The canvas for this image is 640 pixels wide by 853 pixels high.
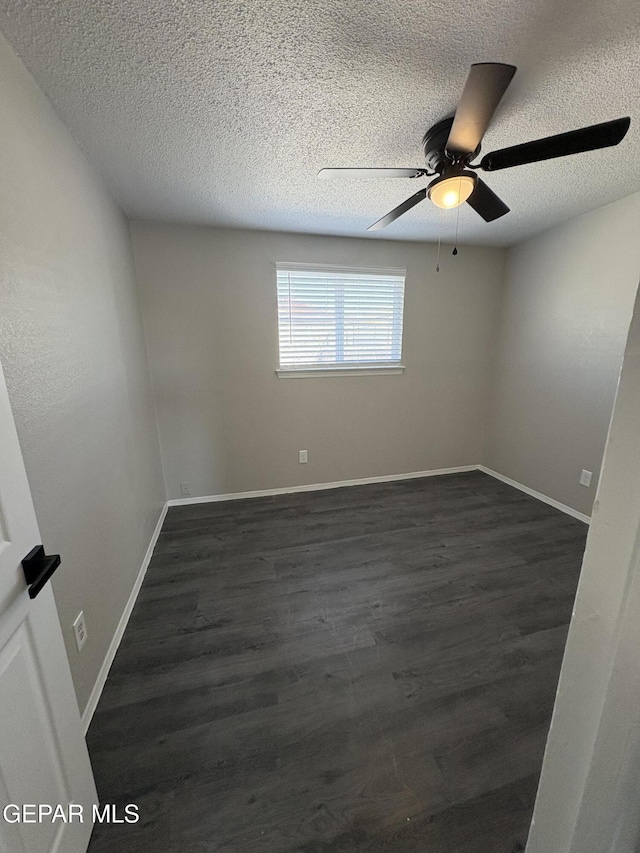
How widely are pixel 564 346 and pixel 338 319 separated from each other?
6.69 feet

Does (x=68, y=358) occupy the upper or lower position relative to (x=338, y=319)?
lower

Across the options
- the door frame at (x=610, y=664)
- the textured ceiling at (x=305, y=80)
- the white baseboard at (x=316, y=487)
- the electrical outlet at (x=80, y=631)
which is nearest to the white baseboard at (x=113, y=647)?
the electrical outlet at (x=80, y=631)

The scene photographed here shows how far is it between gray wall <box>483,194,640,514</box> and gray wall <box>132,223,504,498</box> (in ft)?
0.90

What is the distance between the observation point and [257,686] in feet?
4.41

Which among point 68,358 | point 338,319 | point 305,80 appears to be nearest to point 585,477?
point 338,319

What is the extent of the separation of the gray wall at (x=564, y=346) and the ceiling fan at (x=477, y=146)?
1.39 metres

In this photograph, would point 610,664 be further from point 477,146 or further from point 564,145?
point 477,146

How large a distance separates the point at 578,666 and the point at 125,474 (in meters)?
2.10

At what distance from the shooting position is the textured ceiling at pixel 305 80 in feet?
3.18

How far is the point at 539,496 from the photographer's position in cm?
302

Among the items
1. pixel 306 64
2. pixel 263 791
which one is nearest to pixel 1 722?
pixel 263 791

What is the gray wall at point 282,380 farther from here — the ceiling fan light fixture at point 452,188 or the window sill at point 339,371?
the ceiling fan light fixture at point 452,188

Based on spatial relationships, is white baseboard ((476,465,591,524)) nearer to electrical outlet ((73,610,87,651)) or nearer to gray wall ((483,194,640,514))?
gray wall ((483,194,640,514))

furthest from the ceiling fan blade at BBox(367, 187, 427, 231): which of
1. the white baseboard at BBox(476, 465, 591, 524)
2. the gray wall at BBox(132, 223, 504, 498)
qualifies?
the white baseboard at BBox(476, 465, 591, 524)
